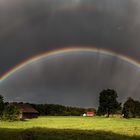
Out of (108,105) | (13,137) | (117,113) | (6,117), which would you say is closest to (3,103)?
(6,117)

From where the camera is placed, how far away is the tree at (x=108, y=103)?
171 metres

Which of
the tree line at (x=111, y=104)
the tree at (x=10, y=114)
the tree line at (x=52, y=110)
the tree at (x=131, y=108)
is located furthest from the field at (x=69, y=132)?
the tree line at (x=52, y=110)

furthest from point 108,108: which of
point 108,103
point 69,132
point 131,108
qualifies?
point 69,132

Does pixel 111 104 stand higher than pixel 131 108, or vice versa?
pixel 111 104

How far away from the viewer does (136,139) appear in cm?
2944

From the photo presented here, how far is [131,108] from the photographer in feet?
524

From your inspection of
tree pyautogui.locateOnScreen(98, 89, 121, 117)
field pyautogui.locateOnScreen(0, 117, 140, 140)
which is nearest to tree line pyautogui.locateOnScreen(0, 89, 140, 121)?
tree pyautogui.locateOnScreen(98, 89, 121, 117)

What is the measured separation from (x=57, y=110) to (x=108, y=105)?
3323 centimetres

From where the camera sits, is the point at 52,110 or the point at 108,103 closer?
the point at 108,103

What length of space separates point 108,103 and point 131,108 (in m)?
15.0

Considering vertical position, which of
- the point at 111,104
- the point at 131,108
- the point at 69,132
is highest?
the point at 111,104

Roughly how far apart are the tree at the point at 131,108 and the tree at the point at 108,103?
7142 millimetres

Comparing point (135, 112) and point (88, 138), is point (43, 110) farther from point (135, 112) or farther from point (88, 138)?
point (88, 138)

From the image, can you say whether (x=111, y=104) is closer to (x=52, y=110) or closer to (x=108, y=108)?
(x=108, y=108)
